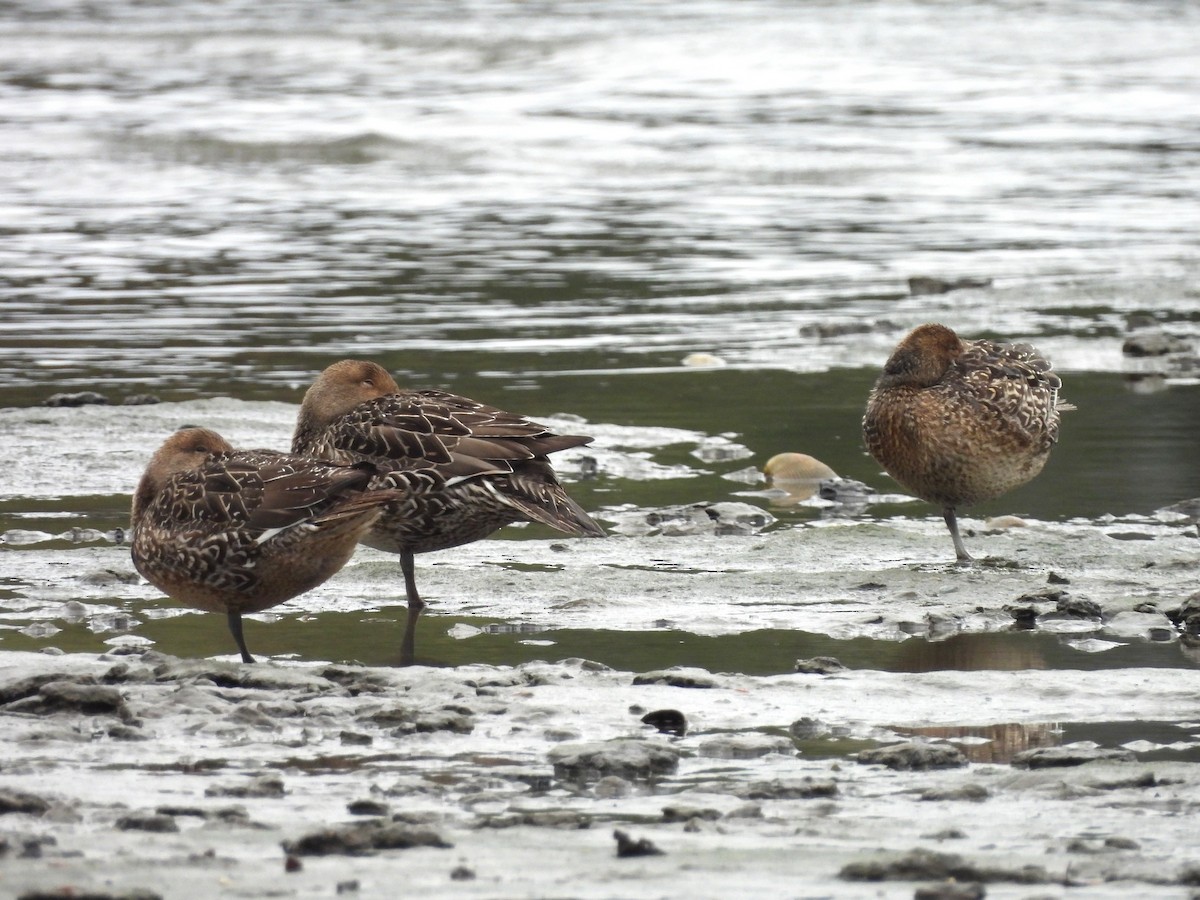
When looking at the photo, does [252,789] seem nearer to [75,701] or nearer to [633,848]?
[75,701]

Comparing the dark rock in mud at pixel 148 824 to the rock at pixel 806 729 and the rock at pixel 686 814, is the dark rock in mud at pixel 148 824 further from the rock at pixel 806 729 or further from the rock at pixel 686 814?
the rock at pixel 806 729

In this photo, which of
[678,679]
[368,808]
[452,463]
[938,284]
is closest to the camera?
[368,808]

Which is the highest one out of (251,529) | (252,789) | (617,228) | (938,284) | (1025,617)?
(617,228)

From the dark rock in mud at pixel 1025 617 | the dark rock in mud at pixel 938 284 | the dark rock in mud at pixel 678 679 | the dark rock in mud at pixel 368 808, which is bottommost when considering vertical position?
the dark rock in mud at pixel 1025 617

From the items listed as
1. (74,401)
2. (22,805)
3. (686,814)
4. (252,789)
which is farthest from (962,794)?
(74,401)

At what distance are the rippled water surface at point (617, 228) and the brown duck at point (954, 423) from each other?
65cm

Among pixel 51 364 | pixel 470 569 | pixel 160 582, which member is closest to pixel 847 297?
pixel 51 364

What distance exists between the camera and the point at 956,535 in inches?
367

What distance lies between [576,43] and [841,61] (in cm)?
592

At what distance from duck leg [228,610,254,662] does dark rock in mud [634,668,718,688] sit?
1495 mm

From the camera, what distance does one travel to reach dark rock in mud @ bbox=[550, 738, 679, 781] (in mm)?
5777

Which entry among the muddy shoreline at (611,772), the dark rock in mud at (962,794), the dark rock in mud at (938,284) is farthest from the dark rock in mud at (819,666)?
the dark rock in mud at (938,284)

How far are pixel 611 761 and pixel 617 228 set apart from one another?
→ 15.0 metres

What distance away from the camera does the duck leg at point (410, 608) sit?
7641 mm
